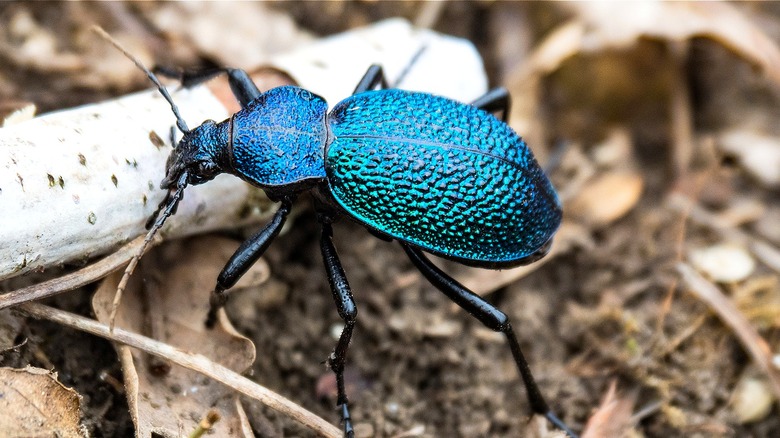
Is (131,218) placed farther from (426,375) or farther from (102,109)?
(426,375)

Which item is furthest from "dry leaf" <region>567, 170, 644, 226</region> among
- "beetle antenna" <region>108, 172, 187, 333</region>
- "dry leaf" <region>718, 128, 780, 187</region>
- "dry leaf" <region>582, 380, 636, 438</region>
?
"beetle antenna" <region>108, 172, 187, 333</region>

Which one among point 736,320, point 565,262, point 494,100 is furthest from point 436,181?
point 736,320

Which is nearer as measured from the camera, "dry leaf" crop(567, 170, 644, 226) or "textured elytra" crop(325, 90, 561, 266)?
"textured elytra" crop(325, 90, 561, 266)

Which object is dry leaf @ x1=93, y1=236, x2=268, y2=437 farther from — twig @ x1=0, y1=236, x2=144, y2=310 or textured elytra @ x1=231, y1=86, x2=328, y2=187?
textured elytra @ x1=231, y1=86, x2=328, y2=187

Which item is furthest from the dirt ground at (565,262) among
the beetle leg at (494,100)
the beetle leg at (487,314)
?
the beetle leg at (494,100)

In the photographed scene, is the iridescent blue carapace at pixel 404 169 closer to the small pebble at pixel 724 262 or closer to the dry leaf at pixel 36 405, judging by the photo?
the dry leaf at pixel 36 405

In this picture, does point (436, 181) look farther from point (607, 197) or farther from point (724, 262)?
point (724, 262)
